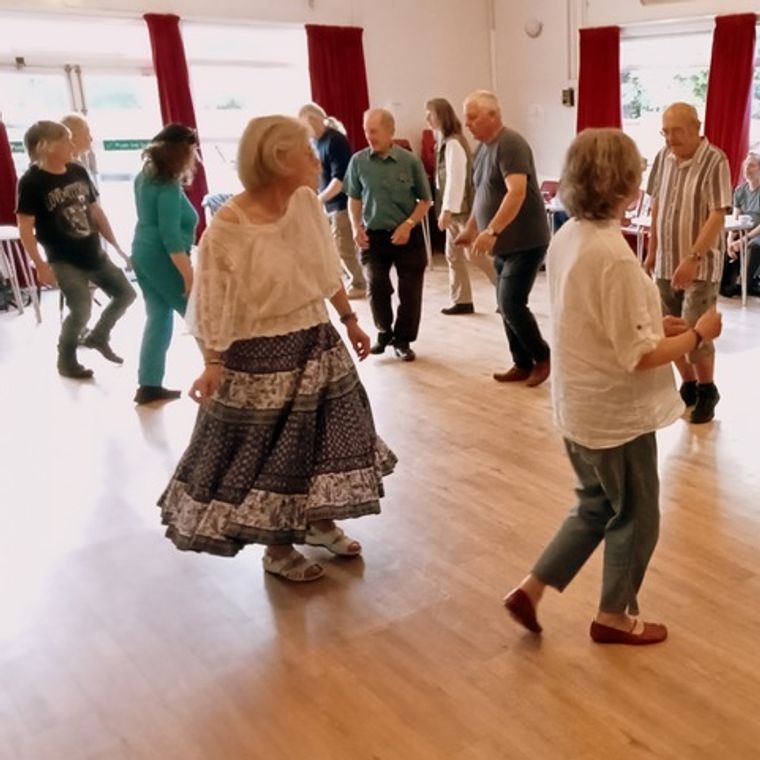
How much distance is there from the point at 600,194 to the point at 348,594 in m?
1.32

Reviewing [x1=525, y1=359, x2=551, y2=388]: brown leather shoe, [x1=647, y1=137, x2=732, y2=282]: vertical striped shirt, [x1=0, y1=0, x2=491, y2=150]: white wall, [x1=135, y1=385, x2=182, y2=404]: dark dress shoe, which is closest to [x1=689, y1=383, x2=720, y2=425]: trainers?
[x1=647, y1=137, x2=732, y2=282]: vertical striped shirt

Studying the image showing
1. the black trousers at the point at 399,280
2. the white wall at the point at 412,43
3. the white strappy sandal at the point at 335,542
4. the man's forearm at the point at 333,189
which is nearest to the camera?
the white strappy sandal at the point at 335,542

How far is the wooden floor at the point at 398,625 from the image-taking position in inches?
74.5

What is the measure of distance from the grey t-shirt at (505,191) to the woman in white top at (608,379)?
6.66ft

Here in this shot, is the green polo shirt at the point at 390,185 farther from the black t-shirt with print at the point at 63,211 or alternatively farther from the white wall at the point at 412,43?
the white wall at the point at 412,43

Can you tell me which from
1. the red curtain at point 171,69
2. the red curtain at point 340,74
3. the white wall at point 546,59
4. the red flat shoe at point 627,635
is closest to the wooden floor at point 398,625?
the red flat shoe at point 627,635

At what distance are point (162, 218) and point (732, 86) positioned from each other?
5.20 m

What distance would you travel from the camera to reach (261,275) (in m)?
2.23

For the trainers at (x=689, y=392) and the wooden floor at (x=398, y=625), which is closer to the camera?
the wooden floor at (x=398, y=625)

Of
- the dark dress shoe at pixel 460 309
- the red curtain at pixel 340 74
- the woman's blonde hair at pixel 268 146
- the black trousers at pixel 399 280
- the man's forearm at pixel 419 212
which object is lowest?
the dark dress shoe at pixel 460 309

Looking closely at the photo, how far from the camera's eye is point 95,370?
16.6ft

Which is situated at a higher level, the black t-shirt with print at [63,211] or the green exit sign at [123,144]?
the green exit sign at [123,144]

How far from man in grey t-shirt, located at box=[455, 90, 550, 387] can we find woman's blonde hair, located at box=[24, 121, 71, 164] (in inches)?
80.4

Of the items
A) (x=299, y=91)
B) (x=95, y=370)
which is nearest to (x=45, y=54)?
(x=299, y=91)
